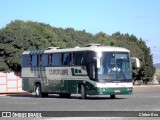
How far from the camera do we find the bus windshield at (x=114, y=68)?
30.5 m

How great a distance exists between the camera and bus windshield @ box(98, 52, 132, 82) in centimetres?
3048

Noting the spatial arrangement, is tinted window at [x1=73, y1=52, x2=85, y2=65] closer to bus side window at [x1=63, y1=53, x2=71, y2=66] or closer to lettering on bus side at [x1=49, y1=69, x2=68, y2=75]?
bus side window at [x1=63, y1=53, x2=71, y2=66]

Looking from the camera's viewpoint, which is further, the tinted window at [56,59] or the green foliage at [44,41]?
the green foliage at [44,41]

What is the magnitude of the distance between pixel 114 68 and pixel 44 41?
88.1ft

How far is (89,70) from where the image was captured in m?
30.9

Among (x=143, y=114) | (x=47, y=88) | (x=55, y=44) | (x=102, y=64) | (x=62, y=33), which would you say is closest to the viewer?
(x=143, y=114)

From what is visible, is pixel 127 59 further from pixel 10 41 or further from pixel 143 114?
pixel 10 41

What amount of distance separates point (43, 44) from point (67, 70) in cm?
2351

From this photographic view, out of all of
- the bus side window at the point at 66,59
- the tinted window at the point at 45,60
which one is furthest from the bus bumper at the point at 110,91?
the tinted window at the point at 45,60

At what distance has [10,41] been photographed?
5331 centimetres

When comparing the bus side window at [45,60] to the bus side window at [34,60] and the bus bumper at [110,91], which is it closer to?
the bus side window at [34,60]

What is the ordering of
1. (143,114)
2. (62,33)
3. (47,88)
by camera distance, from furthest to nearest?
(62,33)
(47,88)
(143,114)

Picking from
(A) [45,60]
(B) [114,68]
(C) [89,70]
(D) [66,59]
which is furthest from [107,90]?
(A) [45,60]

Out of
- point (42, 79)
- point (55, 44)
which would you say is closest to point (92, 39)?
point (55, 44)
